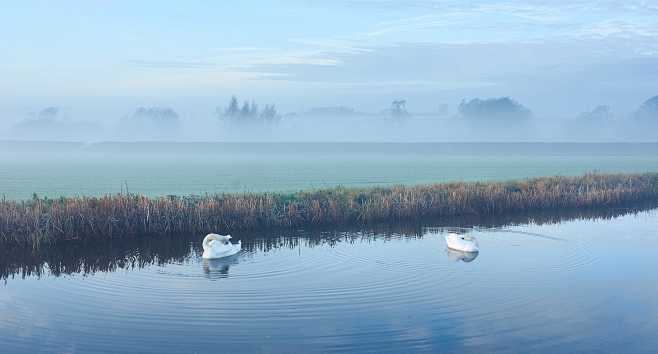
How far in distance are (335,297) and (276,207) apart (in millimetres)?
10226

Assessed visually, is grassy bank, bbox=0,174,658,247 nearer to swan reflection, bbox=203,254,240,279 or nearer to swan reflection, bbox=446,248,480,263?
swan reflection, bbox=203,254,240,279

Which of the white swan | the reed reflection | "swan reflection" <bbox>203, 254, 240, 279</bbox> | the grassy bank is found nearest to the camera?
"swan reflection" <bbox>203, 254, 240, 279</bbox>

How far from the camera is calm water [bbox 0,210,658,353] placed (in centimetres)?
1159

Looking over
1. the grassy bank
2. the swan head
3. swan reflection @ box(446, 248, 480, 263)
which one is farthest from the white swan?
swan reflection @ box(446, 248, 480, 263)

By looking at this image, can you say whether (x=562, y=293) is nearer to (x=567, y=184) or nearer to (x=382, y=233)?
(x=382, y=233)

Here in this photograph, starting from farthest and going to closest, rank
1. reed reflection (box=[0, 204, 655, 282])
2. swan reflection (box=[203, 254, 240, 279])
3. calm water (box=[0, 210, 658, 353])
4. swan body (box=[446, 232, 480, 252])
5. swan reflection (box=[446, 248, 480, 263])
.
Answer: swan body (box=[446, 232, 480, 252]) → swan reflection (box=[446, 248, 480, 263]) → reed reflection (box=[0, 204, 655, 282]) → swan reflection (box=[203, 254, 240, 279]) → calm water (box=[0, 210, 658, 353])

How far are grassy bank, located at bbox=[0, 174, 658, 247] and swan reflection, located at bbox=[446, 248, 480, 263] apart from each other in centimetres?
598

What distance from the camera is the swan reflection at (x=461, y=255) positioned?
18484mm

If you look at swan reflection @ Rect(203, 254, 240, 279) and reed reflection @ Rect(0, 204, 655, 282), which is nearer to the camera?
swan reflection @ Rect(203, 254, 240, 279)

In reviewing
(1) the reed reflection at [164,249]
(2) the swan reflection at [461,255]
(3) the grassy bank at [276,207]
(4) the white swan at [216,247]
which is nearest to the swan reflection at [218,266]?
(1) the reed reflection at [164,249]

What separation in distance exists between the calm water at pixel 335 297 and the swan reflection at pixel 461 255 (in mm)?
128

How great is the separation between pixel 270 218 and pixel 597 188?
1822cm

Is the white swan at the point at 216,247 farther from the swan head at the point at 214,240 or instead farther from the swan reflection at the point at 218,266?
the swan reflection at the point at 218,266

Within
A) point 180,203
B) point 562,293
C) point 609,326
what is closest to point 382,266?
point 562,293
